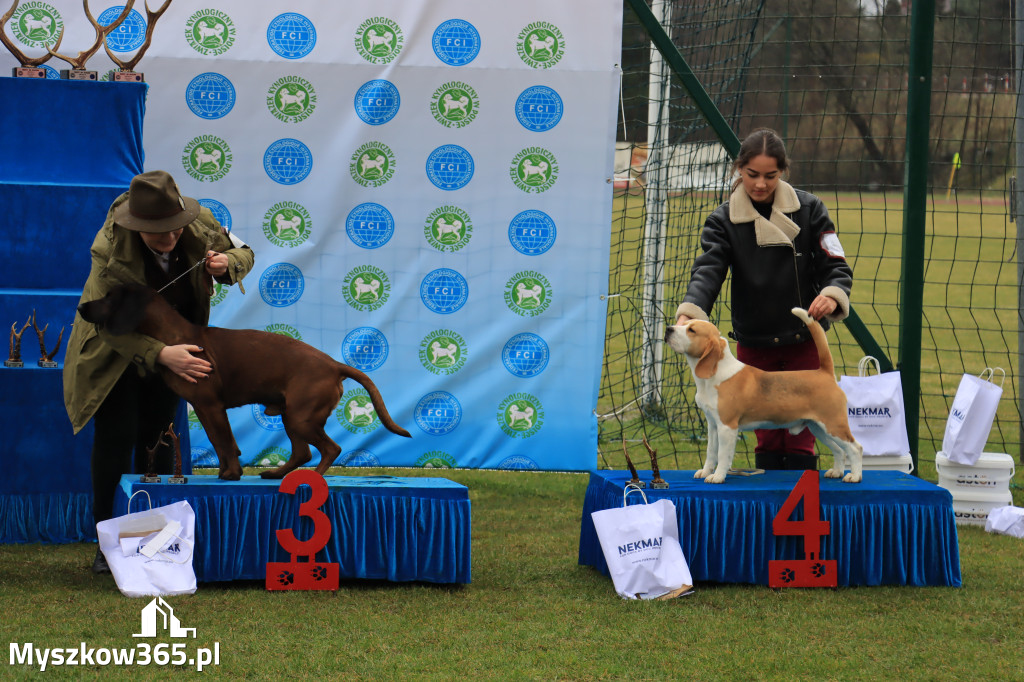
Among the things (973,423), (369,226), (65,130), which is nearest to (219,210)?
(369,226)

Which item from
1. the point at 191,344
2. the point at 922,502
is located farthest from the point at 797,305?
the point at 191,344

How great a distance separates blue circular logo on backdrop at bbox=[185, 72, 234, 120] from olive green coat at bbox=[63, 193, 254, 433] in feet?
5.41

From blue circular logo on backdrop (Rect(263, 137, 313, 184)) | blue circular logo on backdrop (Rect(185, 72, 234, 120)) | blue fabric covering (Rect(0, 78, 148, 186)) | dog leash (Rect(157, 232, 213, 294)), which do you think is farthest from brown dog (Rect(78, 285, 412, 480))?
blue circular logo on backdrop (Rect(185, 72, 234, 120))

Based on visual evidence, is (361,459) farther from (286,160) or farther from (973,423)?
(973,423)

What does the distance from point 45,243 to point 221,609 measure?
5.98 feet

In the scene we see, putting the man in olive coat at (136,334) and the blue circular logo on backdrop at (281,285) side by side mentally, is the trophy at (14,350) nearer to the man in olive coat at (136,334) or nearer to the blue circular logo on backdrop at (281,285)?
the man in olive coat at (136,334)

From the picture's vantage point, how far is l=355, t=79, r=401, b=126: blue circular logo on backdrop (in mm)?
5363

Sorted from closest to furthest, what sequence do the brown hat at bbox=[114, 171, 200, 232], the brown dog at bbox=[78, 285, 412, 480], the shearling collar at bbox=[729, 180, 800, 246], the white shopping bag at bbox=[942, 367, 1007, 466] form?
1. the brown hat at bbox=[114, 171, 200, 232]
2. the brown dog at bbox=[78, 285, 412, 480]
3. the shearling collar at bbox=[729, 180, 800, 246]
4. the white shopping bag at bbox=[942, 367, 1007, 466]

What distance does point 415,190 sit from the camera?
17.8 ft

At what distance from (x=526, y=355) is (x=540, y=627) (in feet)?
7.44

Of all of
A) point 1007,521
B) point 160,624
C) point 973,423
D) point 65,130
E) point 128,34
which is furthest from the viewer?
point 128,34

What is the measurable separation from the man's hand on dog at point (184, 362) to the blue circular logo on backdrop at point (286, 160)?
202cm

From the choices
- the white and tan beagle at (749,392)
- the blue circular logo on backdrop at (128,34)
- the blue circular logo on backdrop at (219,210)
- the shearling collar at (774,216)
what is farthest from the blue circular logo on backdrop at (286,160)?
the white and tan beagle at (749,392)

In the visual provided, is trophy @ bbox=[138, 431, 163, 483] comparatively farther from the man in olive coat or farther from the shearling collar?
the shearling collar
